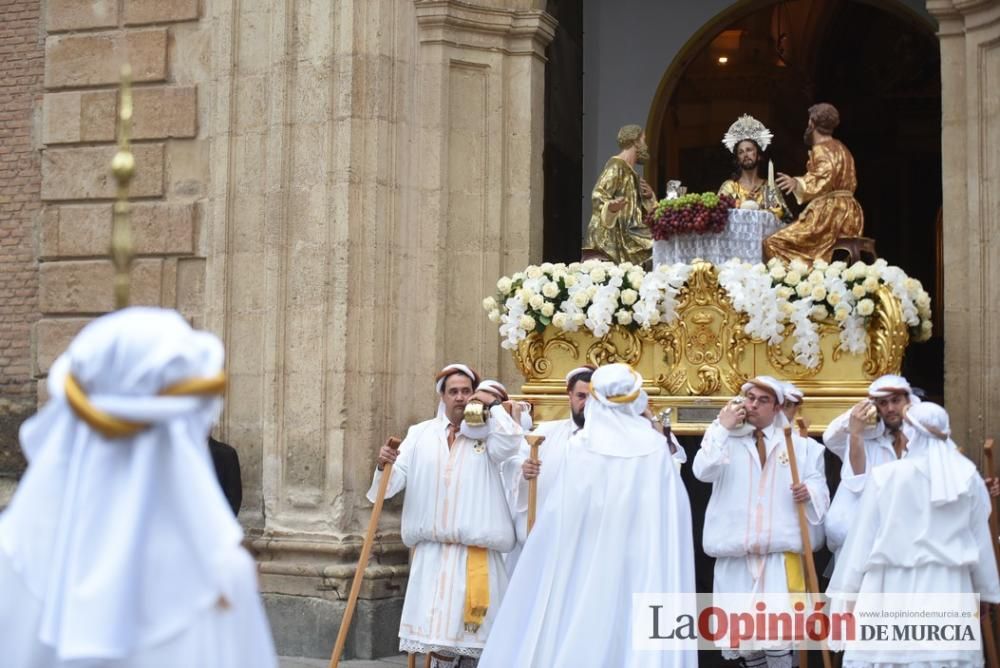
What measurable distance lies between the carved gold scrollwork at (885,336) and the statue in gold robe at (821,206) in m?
0.75

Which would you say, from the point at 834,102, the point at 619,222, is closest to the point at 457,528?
the point at 619,222

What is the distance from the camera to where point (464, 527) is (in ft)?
29.7

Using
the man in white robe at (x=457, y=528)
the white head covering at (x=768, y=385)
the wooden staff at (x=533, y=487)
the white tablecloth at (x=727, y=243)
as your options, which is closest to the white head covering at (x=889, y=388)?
the white head covering at (x=768, y=385)

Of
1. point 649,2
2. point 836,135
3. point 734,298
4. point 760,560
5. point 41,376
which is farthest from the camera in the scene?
point 836,135

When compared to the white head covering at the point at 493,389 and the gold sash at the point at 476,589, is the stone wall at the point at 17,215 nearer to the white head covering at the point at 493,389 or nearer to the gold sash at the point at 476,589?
the white head covering at the point at 493,389

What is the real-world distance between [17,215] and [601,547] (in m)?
6.65

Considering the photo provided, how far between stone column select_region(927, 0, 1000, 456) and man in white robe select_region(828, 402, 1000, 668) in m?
2.58

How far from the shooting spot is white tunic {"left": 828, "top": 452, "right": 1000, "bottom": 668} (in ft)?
25.3

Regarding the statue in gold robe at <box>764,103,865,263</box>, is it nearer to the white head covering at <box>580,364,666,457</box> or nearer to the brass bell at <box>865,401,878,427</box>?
the brass bell at <box>865,401,878,427</box>

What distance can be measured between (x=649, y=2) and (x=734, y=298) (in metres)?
5.12

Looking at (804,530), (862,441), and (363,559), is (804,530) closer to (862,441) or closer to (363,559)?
(862,441)

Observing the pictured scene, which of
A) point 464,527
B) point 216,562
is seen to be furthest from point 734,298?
point 216,562

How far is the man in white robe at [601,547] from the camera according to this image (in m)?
7.92

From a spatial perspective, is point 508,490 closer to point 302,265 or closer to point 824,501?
point 824,501
